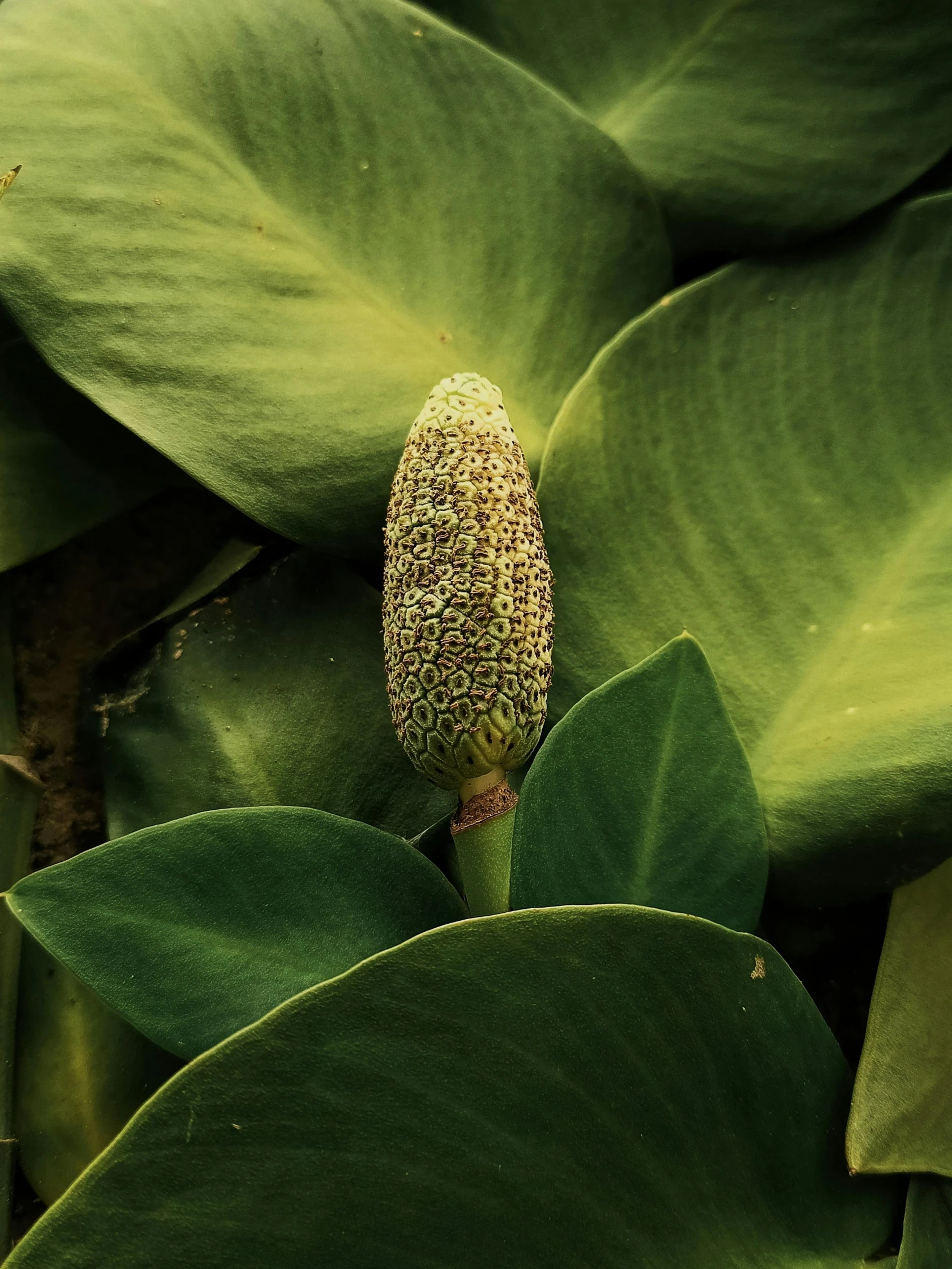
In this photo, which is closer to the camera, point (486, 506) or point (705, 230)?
point (486, 506)

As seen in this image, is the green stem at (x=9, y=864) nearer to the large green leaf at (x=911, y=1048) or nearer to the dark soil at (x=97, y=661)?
the dark soil at (x=97, y=661)

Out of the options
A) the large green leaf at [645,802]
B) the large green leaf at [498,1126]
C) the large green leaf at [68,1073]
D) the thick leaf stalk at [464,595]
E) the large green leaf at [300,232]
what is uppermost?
the large green leaf at [300,232]

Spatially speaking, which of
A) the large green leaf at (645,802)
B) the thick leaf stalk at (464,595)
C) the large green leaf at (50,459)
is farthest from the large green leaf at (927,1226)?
the large green leaf at (50,459)

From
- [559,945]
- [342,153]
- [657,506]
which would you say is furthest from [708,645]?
[342,153]

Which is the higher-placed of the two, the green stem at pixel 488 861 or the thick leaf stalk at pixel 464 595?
the thick leaf stalk at pixel 464 595

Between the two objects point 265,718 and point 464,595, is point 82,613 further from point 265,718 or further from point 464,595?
point 464,595

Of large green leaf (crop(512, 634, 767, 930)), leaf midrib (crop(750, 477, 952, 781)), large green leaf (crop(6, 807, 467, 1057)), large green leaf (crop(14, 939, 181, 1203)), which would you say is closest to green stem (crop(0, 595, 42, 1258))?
large green leaf (crop(14, 939, 181, 1203))

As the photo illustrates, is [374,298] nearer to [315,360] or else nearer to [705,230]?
[315,360]
